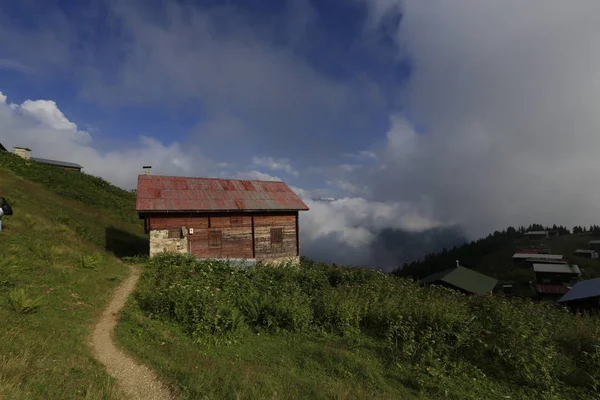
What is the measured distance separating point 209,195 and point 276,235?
612cm

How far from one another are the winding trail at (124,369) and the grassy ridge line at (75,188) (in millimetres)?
27444

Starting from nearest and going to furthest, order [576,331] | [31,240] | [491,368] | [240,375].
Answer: [240,375], [491,368], [576,331], [31,240]

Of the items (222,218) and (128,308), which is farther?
(222,218)

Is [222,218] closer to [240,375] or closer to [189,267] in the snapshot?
[189,267]

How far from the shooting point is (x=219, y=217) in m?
22.7

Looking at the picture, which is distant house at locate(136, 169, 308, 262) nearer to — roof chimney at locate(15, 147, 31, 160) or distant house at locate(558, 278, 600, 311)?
distant house at locate(558, 278, 600, 311)

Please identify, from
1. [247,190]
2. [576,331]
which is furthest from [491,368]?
[247,190]

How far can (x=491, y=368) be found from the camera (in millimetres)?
8875

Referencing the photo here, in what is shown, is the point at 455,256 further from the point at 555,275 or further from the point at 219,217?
the point at 219,217

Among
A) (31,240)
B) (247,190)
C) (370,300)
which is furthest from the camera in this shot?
(247,190)

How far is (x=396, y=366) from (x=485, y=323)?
3.98 meters

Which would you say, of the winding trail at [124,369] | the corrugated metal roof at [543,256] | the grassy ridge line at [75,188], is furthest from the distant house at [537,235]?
the winding trail at [124,369]

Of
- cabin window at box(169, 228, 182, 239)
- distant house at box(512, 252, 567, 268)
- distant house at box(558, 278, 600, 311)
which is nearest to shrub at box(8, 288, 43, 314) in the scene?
cabin window at box(169, 228, 182, 239)

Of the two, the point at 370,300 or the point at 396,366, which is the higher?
the point at 370,300
